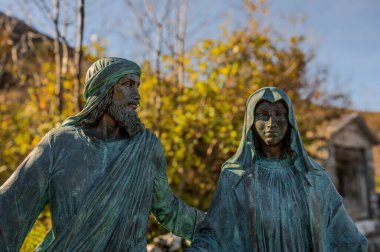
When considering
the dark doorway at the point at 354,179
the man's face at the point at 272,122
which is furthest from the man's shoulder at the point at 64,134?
the dark doorway at the point at 354,179

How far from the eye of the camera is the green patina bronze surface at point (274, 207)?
254cm

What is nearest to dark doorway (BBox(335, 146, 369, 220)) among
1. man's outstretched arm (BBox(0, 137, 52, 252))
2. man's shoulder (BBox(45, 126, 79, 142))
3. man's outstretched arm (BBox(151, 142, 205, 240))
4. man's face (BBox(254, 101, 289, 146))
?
man's face (BBox(254, 101, 289, 146))

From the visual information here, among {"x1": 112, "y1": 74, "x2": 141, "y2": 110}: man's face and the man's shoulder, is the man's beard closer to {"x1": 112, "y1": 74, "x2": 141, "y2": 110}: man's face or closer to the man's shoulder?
{"x1": 112, "y1": 74, "x2": 141, "y2": 110}: man's face

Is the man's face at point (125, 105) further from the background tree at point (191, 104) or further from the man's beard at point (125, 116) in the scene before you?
the background tree at point (191, 104)

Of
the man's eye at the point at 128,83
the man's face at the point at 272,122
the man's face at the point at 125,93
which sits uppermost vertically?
the man's eye at the point at 128,83

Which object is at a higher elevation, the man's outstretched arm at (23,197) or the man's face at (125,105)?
the man's face at (125,105)

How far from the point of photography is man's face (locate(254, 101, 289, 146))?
2.69 meters

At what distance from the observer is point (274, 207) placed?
256 centimetres

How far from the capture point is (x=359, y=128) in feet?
47.1

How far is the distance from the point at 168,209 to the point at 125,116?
0.69 metres

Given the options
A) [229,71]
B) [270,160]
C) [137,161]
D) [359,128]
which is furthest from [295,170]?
[359,128]

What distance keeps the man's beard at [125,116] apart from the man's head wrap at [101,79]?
10 cm

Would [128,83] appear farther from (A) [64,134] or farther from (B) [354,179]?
(B) [354,179]

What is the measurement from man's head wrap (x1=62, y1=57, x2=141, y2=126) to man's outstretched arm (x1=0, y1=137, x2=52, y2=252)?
0.32m
